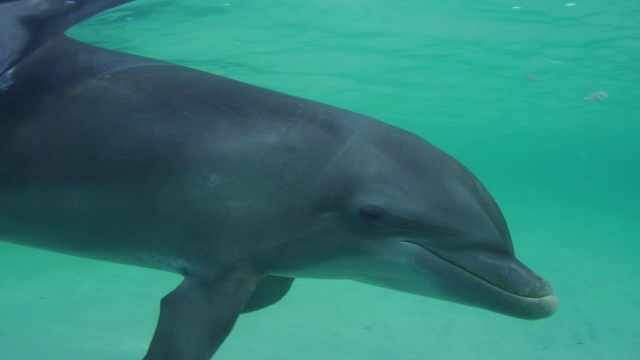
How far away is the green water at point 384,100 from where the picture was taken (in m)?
9.23

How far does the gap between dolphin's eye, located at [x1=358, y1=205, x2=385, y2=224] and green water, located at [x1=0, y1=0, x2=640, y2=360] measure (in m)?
5.47

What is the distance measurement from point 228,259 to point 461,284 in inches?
58.7

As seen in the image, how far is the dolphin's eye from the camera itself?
3422 millimetres

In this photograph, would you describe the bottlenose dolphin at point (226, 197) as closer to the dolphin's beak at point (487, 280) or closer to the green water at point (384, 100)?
the dolphin's beak at point (487, 280)

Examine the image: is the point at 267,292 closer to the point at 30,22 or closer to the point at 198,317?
the point at 198,317

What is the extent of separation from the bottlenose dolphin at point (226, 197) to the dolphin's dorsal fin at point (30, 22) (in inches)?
13.4

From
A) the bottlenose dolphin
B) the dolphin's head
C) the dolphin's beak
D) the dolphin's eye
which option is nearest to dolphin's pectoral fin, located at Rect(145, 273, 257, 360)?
the bottlenose dolphin

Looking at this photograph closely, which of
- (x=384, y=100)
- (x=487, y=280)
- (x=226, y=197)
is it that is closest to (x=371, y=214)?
(x=487, y=280)

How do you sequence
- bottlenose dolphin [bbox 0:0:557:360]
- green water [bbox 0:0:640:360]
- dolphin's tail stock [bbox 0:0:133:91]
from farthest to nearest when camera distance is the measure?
green water [bbox 0:0:640:360] → dolphin's tail stock [bbox 0:0:133:91] → bottlenose dolphin [bbox 0:0:557:360]

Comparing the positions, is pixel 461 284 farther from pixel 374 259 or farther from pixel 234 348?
pixel 234 348

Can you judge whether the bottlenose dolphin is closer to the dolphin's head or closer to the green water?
the dolphin's head

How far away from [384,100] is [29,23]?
1440 inches

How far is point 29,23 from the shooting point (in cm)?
493

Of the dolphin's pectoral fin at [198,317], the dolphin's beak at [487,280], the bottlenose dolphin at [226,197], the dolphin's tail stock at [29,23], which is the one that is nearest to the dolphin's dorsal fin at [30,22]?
the dolphin's tail stock at [29,23]
